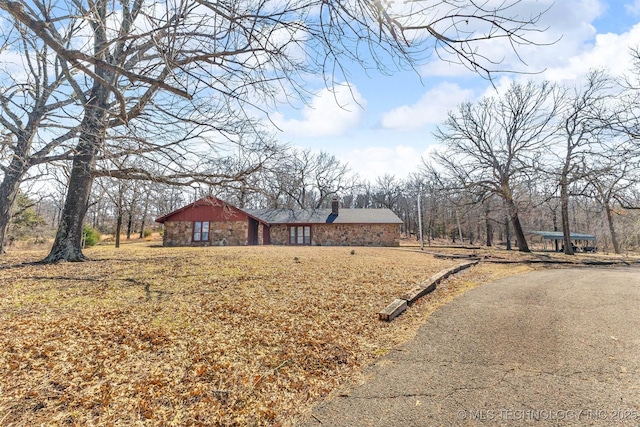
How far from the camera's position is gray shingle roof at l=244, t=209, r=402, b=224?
84.5ft

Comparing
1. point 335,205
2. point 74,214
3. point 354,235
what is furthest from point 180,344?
point 335,205

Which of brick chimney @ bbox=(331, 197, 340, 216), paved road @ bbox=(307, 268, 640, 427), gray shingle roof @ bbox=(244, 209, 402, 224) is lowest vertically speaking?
paved road @ bbox=(307, 268, 640, 427)

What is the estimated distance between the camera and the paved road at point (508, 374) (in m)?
2.42

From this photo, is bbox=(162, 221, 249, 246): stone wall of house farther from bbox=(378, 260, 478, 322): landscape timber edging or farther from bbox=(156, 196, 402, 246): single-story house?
bbox=(378, 260, 478, 322): landscape timber edging

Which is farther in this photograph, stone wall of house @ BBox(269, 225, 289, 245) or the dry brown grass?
stone wall of house @ BBox(269, 225, 289, 245)

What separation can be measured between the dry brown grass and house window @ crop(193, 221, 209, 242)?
55.2 ft

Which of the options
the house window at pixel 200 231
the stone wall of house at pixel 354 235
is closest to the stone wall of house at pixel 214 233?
the house window at pixel 200 231

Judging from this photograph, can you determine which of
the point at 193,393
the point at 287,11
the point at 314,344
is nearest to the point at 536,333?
the point at 314,344

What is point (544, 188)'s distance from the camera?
17.1 metres

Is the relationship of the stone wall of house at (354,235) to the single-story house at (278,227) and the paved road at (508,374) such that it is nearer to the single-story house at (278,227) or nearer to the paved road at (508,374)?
the single-story house at (278,227)

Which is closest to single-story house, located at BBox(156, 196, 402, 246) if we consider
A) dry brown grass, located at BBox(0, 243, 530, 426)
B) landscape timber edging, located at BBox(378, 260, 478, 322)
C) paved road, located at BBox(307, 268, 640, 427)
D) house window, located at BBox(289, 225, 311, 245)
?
house window, located at BBox(289, 225, 311, 245)

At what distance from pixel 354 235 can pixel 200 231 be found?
12.3m

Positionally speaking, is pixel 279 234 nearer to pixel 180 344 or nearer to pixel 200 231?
pixel 200 231

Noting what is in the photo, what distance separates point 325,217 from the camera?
2666 centimetres
